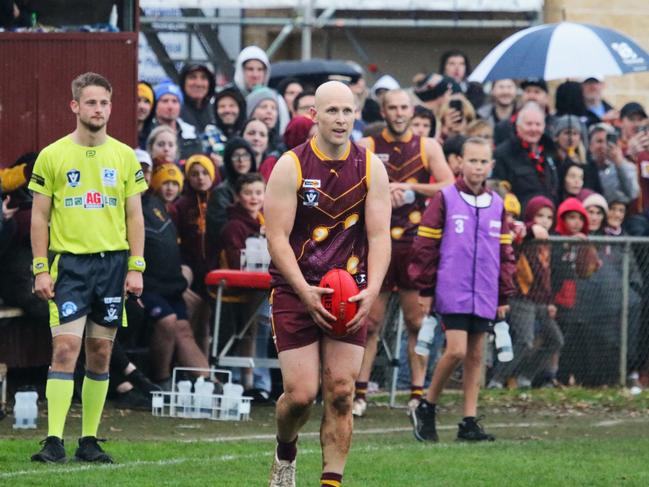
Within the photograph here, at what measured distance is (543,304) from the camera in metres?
15.7

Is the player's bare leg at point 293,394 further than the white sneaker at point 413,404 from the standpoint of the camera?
No

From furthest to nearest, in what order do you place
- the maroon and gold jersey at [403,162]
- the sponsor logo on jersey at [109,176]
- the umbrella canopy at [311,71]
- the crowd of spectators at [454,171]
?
the umbrella canopy at [311,71]
the crowd of spectators at [454,171]
the maroon and gold jersey at [403,162]
the sponsor logo on jersey at [109,176]

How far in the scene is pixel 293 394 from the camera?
8.78 m

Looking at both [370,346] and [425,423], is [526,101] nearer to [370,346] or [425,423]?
[370,346]

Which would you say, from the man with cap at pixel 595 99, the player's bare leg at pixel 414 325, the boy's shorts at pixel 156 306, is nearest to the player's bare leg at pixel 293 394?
the player's bare leg at pixel 414 325

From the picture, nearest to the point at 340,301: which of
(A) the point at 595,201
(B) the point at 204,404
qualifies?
(B) the point at 204,404

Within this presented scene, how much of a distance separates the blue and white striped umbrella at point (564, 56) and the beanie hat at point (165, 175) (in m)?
3.25

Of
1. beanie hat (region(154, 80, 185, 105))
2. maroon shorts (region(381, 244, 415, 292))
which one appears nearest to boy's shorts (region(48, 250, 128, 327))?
maroon shorts (region(381, 244, 415, 292))

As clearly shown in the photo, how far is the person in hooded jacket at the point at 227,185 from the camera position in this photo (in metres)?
14.4

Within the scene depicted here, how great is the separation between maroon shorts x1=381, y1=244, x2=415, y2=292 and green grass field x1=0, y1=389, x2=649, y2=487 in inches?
42.9

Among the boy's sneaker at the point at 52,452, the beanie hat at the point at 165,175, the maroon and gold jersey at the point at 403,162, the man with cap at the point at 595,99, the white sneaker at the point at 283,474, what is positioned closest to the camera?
the white sneaker at the point at 283,474

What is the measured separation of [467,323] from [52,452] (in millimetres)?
3359

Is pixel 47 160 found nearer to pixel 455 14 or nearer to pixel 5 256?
pixel 5 256

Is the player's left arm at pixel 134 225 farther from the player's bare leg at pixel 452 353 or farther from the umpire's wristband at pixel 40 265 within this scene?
the player's bare leg at pixel 452 353
